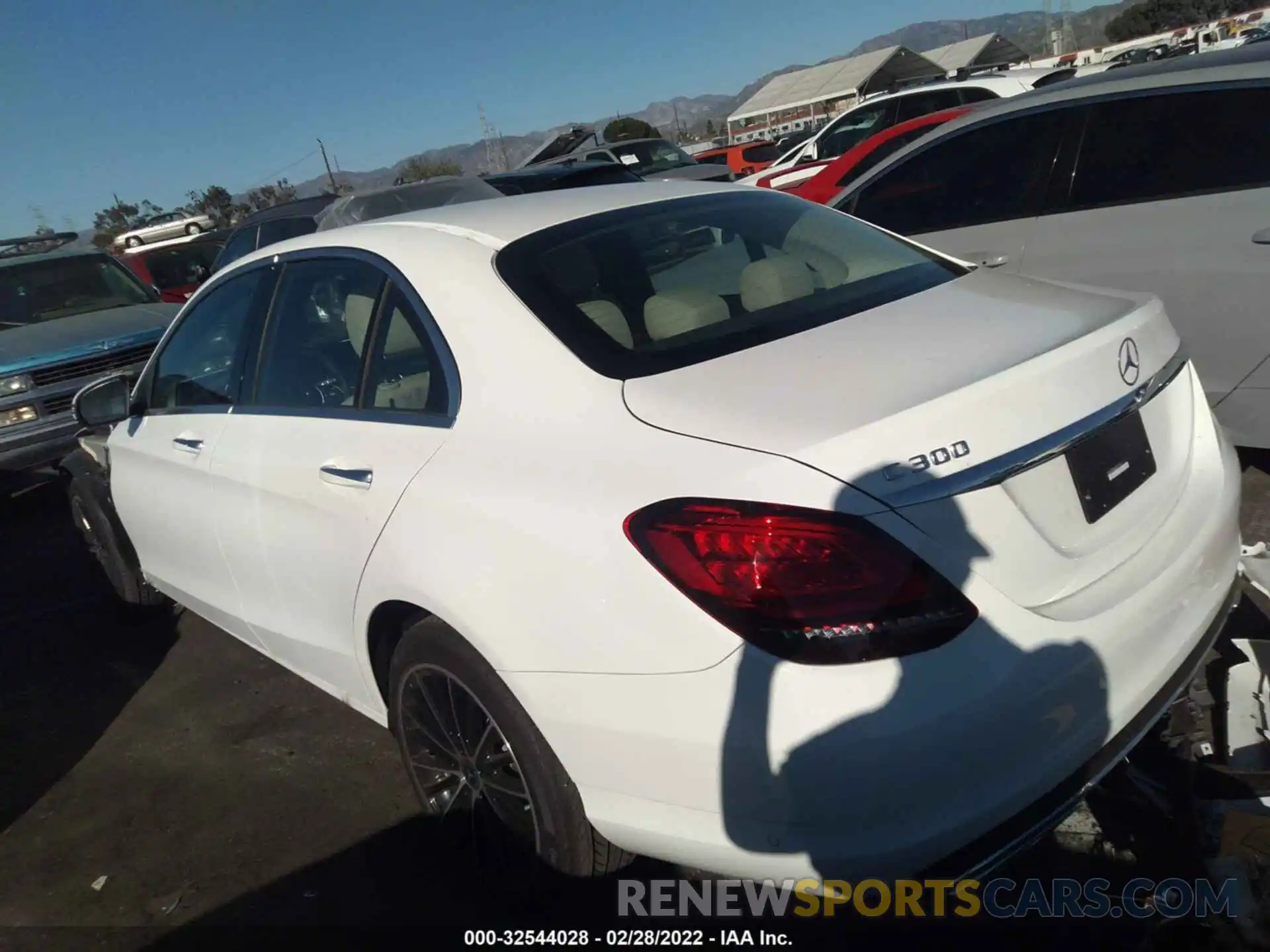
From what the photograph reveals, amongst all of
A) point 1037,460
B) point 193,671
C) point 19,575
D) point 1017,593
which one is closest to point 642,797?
point 1017,593

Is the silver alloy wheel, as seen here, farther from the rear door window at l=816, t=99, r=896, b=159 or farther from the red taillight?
the rear door window at l=816, t=99, r=896, b=159

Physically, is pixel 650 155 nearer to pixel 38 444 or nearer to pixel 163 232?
pixel 38 444

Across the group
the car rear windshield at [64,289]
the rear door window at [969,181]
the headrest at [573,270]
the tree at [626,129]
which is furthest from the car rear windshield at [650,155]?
the tree at [626,129]

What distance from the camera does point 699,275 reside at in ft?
8.87

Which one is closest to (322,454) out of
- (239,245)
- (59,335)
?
(59,335)

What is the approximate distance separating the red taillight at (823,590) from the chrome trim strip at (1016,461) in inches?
3.8

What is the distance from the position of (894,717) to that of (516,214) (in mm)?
1872

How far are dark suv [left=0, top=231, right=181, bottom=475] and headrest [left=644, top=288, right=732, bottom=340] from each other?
532 cm

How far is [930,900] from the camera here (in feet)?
6.52

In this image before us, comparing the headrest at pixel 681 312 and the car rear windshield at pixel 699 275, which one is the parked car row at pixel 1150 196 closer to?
the car rear windshield at pixel 699 275

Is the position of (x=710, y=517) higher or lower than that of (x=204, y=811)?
higher

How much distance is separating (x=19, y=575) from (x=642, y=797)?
549 cm

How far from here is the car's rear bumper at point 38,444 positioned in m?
6.83

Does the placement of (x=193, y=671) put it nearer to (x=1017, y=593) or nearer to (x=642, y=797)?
(x=642, y=797)
